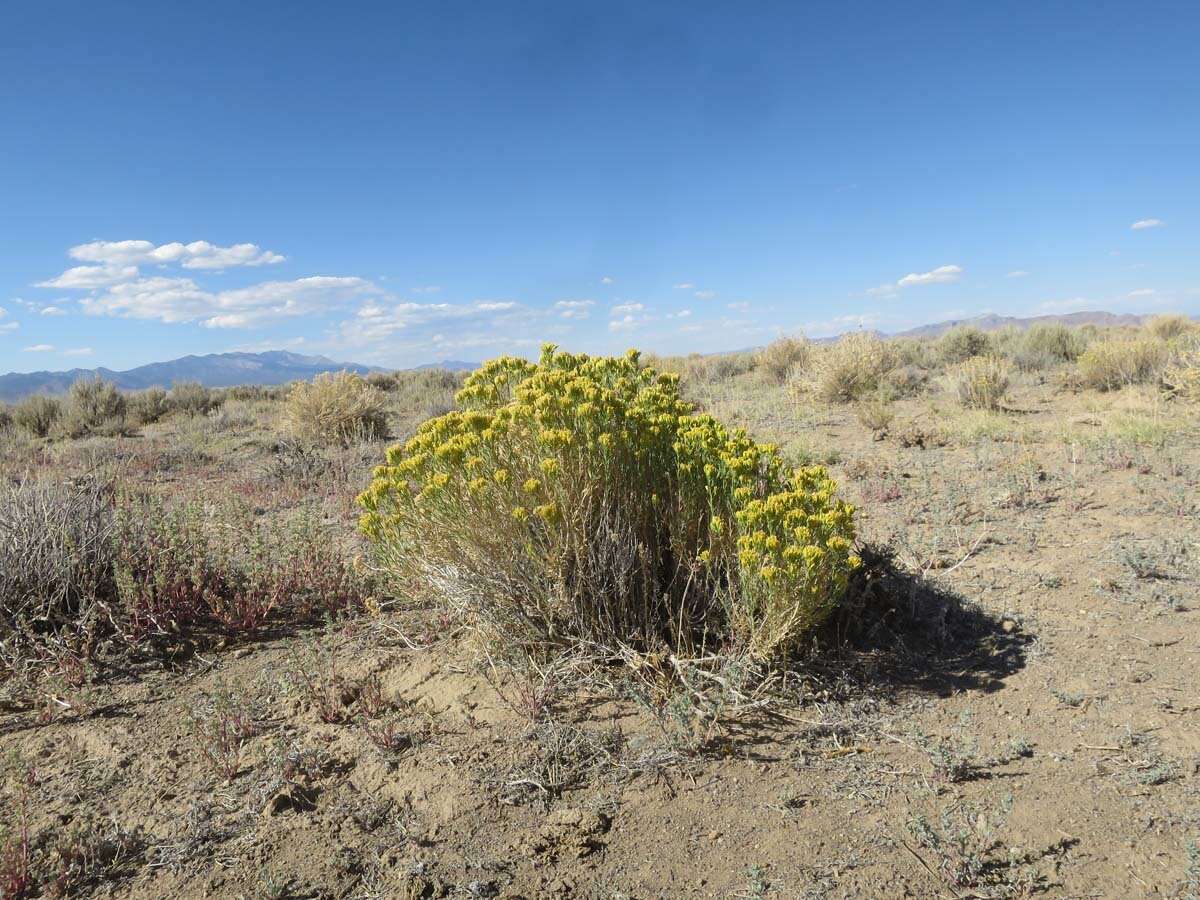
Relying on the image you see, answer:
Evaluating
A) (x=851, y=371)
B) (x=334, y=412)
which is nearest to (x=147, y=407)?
(x=334, y=412)

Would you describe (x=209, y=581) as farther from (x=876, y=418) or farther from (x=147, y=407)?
(x=147, y=407)

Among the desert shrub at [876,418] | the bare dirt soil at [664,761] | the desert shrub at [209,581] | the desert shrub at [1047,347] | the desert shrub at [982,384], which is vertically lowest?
the bare dirt soil at [664,761]

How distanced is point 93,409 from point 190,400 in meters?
3.30

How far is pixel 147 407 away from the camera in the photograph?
17.0 metres

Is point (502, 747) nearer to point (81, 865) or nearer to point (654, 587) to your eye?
point (654, 587)

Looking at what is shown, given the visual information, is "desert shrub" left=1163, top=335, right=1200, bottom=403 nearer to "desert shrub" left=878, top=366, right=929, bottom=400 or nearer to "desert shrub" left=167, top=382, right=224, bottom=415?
"desert shrub" left=878, top=366, right=929, bottom=400

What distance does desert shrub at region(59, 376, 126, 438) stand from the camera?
1444cm

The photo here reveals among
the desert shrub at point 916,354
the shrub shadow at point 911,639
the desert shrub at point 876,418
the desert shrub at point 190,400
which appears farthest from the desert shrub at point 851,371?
the desert shrub at point 190,400

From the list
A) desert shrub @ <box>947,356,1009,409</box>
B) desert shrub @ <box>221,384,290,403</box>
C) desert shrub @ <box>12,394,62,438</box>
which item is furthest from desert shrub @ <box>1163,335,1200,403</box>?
desert shrub @ <box>221,384,290,403</box>

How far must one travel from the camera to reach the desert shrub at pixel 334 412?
443 inches

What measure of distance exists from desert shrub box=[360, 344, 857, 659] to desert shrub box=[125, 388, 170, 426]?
1655 centimetres

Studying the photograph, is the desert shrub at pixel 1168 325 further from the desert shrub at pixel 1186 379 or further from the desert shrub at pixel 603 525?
the desert shrub at pixel 603 525

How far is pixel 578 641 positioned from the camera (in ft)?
9.81

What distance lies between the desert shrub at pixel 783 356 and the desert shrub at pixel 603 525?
1411 cm
